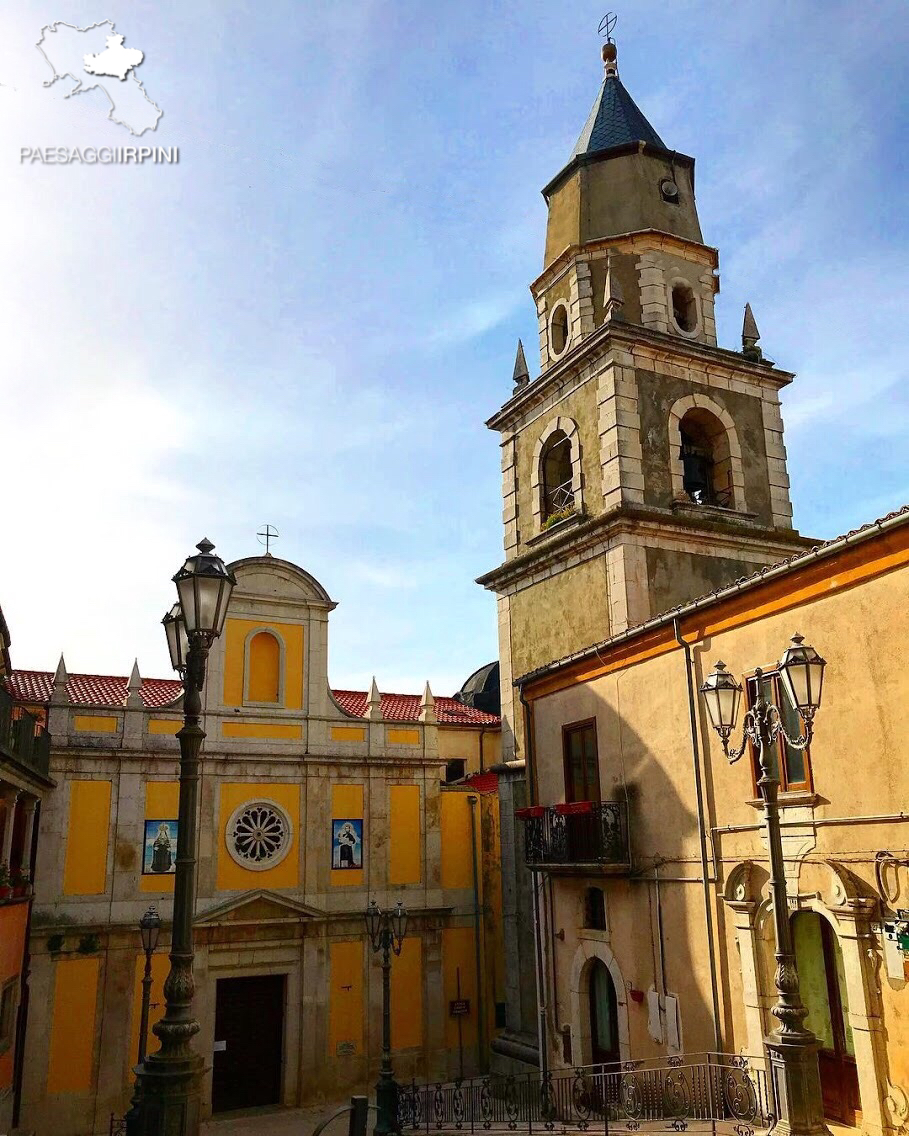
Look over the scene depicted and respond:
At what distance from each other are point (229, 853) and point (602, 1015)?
12.1 meters

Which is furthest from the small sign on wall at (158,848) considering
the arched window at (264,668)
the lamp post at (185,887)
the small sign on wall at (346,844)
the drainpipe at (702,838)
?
the lamp post at (185,887)

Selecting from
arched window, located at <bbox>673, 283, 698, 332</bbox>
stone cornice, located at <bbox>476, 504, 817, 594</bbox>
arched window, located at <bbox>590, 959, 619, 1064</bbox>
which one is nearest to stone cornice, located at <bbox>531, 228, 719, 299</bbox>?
arched window, located at <bbox>673, 283, 698, 332</bbox>

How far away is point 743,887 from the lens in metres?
13.6

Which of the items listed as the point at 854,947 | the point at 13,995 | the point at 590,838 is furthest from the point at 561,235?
the point at 13,995

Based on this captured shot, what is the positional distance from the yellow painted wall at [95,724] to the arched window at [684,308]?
17.4 metres

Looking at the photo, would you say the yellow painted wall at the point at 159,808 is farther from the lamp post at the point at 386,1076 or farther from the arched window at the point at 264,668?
the lamp post at the point at 386,1076

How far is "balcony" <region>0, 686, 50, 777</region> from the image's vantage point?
18.0m

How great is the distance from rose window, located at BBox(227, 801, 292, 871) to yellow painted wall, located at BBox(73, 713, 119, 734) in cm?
392

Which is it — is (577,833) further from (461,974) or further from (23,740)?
(461,974)

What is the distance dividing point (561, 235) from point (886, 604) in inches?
613

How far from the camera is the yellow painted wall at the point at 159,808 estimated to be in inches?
972

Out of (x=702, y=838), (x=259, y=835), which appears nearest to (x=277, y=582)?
(x=259, y=835)

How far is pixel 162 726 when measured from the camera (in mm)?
25906

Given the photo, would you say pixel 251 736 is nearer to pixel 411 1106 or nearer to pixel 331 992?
pixel 331 992
